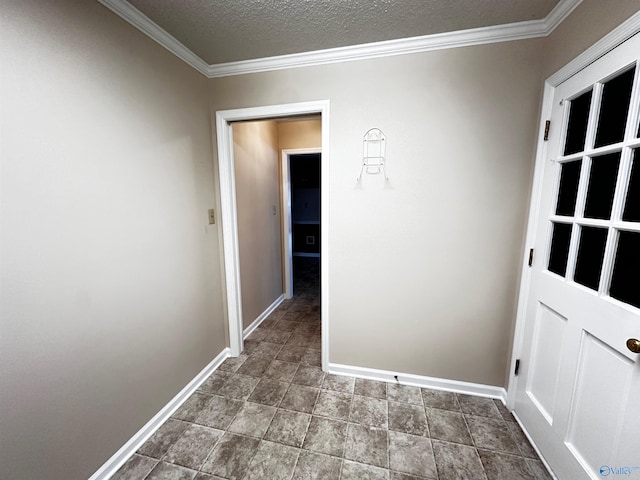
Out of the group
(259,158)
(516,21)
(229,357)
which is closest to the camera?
(516,21)

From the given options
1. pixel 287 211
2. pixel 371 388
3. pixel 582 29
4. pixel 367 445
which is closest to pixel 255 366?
pixel 371 388

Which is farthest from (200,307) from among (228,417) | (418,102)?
(418,102)

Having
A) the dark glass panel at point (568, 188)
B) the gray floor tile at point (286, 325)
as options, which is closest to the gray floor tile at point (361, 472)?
the gray floor tile at point (286, 325)

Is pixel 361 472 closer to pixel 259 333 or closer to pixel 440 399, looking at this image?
pixel 440 399

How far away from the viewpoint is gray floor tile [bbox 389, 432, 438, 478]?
1.30 metres

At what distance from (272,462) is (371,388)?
86cm

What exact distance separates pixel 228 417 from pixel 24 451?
93 centimetres

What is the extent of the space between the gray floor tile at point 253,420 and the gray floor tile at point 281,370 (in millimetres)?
296

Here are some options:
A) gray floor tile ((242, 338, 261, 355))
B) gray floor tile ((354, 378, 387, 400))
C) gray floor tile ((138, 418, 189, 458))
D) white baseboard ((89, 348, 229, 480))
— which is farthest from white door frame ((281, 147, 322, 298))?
gray floor tile ((138, 418, 189, 458))

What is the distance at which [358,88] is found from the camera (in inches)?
67.4

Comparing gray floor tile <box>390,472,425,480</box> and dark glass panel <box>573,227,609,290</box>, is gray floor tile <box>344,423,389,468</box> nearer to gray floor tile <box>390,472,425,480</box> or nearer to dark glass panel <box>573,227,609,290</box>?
gray floor tile <box>390,472,425,480</box>

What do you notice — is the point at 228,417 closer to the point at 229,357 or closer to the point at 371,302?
the point at 229,357

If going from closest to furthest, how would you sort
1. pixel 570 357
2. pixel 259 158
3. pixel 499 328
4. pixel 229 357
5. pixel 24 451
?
pixel 24 451
pixel 570 357
pixel 499 328
pixel 229 357
pixel 259 158

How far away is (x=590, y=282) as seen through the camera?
1131 millimetres
